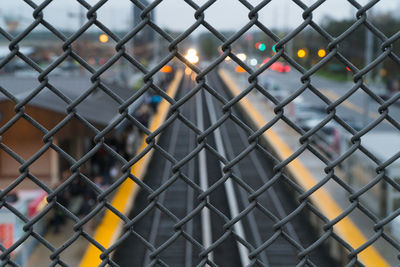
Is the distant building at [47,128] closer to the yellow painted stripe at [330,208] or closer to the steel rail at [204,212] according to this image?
the steel rail at [204,212]

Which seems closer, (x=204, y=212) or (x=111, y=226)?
(x=111, y=226)

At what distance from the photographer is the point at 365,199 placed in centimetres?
1128

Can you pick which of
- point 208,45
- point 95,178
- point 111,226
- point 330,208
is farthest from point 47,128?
point 330,208

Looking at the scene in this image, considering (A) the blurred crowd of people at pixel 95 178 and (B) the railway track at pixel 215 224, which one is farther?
(B) the railway track at pixel 215 224

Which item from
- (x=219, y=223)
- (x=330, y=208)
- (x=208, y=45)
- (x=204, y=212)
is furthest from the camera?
(x=204, y=212)

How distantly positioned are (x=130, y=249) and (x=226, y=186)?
5009 millimetres

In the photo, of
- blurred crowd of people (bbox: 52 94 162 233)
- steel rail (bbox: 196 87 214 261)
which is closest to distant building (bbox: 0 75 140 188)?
blurred crowd of people (bbox: 52 94 162 233)

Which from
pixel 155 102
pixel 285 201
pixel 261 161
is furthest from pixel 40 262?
pixel 155 102

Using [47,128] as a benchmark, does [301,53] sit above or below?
below

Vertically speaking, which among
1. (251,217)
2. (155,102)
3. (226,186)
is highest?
(155,102)

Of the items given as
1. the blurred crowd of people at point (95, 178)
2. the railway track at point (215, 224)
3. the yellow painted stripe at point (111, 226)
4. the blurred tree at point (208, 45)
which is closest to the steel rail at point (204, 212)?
the railway track at point (215, 224)

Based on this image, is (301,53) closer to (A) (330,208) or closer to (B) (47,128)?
(B) (47,128)

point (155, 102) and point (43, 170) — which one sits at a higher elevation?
point (155, 102)

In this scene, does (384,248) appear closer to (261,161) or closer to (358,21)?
(358,21)
